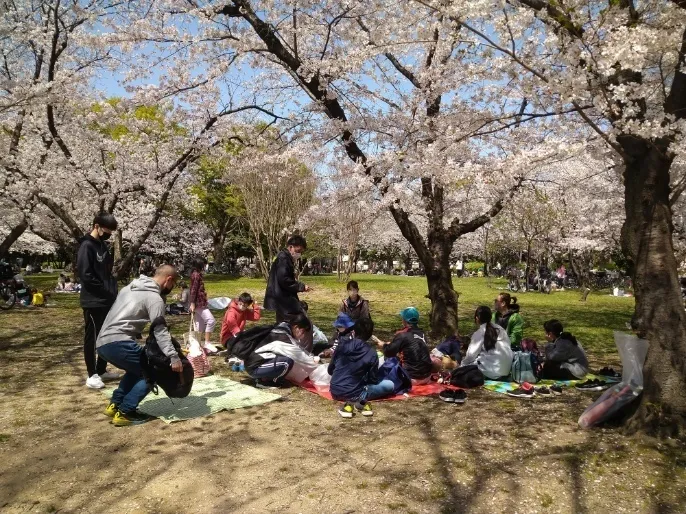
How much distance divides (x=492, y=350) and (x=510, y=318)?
117 cm

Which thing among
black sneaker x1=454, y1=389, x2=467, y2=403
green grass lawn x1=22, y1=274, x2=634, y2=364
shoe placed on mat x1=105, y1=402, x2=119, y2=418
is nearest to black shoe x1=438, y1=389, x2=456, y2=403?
black sneaker x1=454, y1=389, x2=467, y2=403

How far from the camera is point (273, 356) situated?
5703 millimetres

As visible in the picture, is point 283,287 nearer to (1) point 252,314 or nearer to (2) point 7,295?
(1) point 252,314

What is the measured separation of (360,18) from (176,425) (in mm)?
6422

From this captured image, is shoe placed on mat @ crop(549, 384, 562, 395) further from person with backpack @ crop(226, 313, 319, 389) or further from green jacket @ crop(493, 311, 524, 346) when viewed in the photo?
person with backpack @ crop(226, 313, 319, 389)

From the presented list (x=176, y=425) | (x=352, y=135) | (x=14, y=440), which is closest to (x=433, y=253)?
(x=352, y=135)

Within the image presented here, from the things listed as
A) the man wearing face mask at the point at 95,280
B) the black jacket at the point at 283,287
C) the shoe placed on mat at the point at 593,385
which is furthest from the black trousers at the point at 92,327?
the shoe placed on mat at the point at 593,385

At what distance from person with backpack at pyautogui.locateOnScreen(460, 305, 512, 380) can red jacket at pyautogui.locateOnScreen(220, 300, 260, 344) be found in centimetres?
320

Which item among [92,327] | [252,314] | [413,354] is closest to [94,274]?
[92,327]

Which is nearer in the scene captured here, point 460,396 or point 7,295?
point 460,396

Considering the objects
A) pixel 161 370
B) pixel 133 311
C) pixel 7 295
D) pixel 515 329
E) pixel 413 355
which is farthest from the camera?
pixel 7 295

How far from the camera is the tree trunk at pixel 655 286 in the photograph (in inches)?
160

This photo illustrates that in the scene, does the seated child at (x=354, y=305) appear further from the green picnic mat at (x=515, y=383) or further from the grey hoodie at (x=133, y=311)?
the grey hoodie at (x=133, y=311)

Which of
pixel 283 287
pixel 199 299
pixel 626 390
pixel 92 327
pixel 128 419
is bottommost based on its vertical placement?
pixel 128 419
